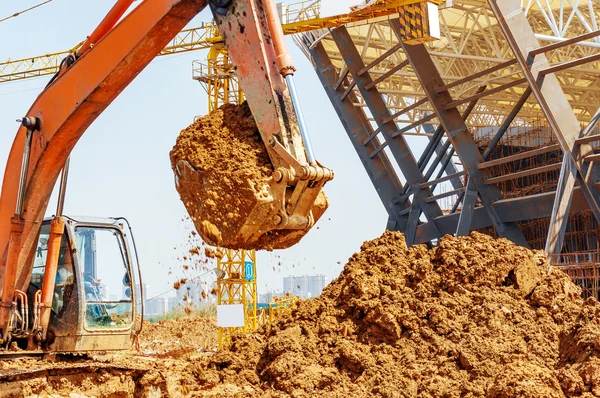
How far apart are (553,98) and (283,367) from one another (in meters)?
11.7

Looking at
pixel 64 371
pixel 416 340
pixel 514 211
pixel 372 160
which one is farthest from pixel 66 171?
pixel 372 160

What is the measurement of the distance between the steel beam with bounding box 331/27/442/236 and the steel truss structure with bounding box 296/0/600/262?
30 mm

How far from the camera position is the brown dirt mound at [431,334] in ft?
24.0

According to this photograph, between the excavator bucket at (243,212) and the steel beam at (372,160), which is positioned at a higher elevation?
the steel beam at (372,160)

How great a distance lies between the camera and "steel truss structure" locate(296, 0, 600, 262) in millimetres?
17562

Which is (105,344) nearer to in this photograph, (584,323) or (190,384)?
(190,384)

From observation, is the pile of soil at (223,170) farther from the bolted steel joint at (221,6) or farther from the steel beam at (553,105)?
the steel beam at (553,105)

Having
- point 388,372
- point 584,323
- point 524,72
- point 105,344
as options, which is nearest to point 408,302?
point 388,372

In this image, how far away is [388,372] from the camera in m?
7.69

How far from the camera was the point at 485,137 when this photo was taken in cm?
2636

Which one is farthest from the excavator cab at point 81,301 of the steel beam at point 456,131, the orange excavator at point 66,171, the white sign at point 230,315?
the steel beam at point 456,131

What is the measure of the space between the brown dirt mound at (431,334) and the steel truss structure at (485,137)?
28.4 ft

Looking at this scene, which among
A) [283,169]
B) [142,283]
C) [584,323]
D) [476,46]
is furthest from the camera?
[476,46]

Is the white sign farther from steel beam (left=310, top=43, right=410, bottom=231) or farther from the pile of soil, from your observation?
the pile of soil
